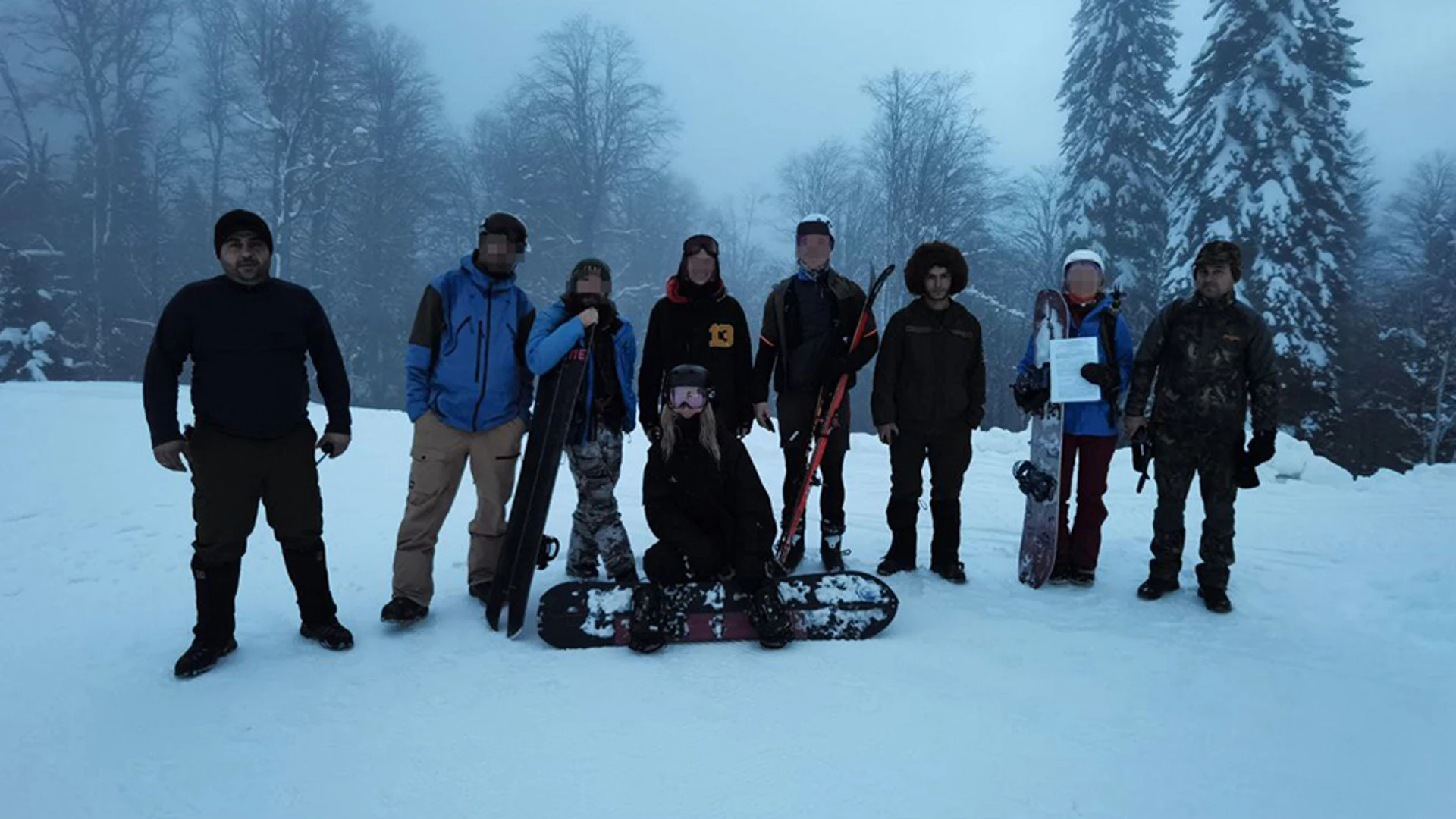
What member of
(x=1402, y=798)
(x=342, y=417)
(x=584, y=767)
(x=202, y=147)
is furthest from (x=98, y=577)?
(x=202, y=147)

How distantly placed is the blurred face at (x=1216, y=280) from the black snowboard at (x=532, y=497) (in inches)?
152

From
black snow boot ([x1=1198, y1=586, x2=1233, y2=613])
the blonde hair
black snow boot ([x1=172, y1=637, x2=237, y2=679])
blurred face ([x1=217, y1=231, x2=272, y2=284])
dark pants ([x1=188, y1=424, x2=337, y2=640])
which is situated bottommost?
black snow boot ([x1=172, y1=637, x2=237, y2=679])

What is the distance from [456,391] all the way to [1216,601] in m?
4.87

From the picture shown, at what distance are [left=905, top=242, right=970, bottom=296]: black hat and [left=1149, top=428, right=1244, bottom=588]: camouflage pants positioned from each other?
1.67m

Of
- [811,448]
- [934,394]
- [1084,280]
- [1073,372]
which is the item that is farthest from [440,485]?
[1084,280]

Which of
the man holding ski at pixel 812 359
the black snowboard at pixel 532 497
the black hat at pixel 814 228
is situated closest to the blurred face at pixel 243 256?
the black snowboard at pixel 532 497

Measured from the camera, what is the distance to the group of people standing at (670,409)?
10.8 ft

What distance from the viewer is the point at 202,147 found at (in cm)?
2438

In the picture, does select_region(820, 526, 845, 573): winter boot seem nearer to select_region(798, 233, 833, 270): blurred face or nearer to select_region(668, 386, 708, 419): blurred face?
select_region(668, 386, 708, 419): blurred face

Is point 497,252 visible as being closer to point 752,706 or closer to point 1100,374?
point 752,706

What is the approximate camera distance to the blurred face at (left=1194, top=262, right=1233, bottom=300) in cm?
411

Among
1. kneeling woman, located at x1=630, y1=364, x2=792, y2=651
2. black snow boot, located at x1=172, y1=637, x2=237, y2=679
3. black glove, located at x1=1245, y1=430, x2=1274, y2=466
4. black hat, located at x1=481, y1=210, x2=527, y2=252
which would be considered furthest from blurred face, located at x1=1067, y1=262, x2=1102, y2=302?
black snow boot, located at x1=172, y1=637, x2=237, y2=679

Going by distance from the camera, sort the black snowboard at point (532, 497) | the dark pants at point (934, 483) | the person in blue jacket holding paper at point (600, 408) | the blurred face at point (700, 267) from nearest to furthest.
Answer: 1. the black snowboard at point (532, 497)
2. the person in blue jacket holding paper at point (600, 408)
3. the blurred face at point (700, 267)
4. the dark pants at point (934, 483)

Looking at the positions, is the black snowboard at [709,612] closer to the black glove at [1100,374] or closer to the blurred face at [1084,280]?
the black glove at [1100,374]
